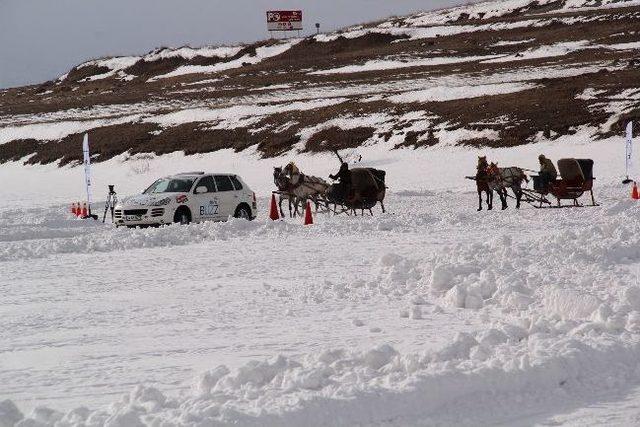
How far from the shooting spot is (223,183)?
2330 centimetres

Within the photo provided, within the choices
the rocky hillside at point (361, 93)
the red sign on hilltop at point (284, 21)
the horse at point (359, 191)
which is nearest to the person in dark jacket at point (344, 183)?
the horse at point (359, 191)

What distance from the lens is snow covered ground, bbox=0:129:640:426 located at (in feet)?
20.6

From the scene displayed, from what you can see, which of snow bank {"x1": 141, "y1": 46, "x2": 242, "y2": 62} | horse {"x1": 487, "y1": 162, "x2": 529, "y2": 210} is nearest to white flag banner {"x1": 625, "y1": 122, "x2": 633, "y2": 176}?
horse {"x1": 487, "y1": 162, "x2": 529, "y2": 210}

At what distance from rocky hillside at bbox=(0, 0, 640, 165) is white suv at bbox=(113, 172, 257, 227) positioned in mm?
23754

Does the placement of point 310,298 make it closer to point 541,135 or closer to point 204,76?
point 541,135

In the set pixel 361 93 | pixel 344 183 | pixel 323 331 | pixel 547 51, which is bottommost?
pixel 323 331

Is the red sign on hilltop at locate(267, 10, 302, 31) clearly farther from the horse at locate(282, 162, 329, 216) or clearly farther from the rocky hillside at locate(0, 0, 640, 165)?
the horse at locate(282, 162, 329, 216)

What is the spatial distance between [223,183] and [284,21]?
10557 centimetres

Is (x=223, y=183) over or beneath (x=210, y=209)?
over

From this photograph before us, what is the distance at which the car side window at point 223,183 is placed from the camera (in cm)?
2317

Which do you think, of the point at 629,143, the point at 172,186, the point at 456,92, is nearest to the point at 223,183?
the point at 172,186

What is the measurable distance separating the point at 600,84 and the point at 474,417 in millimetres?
50703

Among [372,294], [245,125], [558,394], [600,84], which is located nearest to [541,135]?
[600,84]

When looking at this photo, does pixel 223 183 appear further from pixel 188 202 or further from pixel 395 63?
pixel 395 63
